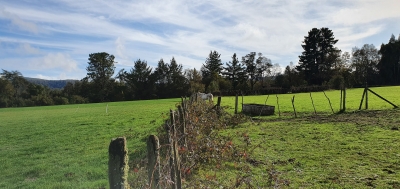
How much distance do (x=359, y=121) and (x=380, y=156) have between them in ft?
26.6

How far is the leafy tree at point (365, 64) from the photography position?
84.2m

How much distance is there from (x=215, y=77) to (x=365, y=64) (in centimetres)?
4761

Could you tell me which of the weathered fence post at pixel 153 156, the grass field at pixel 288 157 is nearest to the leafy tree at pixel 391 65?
the grass field at pixel 288 157

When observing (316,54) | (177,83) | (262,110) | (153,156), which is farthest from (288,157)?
(316,54)

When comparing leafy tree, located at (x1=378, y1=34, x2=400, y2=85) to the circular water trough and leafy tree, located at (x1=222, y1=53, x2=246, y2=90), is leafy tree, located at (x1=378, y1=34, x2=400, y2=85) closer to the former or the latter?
leafy tree, located at (x1=222, y1=53, x2=246, y2=90)

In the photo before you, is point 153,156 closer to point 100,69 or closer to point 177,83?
point 177,83

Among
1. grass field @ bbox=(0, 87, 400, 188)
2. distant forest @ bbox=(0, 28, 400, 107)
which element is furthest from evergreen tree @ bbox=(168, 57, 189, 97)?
grass field @ bbox=(0, 87, 400, 188)

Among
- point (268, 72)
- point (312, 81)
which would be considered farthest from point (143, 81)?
point (312, 81)

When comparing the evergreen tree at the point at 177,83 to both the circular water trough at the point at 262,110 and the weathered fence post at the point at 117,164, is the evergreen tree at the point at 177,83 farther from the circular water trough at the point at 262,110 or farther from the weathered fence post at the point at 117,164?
the weathered fence post at the point at 117,164

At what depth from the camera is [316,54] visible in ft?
296

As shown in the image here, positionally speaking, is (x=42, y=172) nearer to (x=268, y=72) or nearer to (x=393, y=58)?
(x=268, y=72)

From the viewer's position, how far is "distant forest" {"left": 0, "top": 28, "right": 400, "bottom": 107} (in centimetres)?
8112

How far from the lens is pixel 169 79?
8888 centimetres

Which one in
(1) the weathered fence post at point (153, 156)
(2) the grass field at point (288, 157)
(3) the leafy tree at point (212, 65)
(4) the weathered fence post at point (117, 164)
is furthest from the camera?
(3) the leafy tree at point (212, 65)
